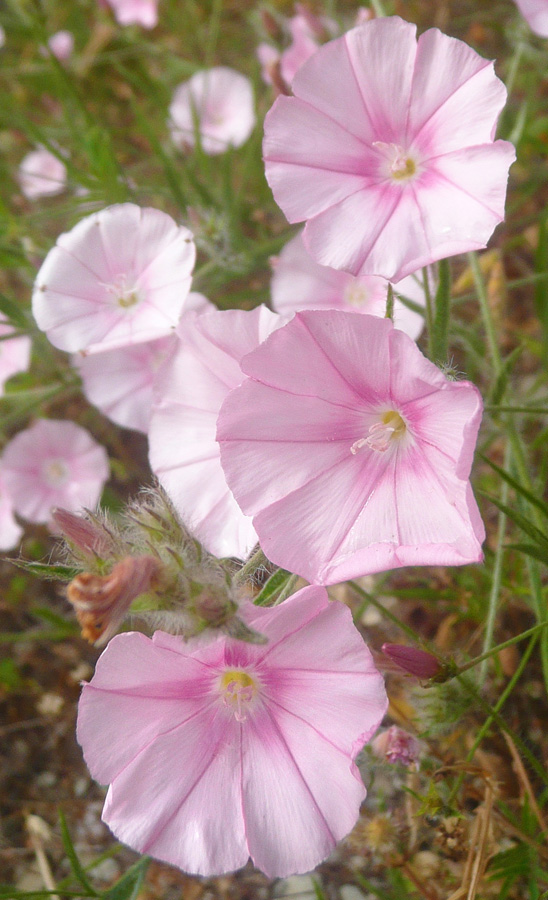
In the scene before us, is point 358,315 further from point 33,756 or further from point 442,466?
point 33,756

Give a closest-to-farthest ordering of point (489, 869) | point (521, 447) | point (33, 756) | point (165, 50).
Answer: point (489, 869), point (521, 447), point (33, 756), point (165, 50)

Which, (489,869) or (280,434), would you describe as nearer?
(280,434)

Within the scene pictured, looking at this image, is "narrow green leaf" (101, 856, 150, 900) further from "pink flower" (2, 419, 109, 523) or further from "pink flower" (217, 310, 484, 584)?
"pink flower" (2, 419, 109, 523)

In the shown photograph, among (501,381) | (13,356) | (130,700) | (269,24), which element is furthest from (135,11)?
(130,700)

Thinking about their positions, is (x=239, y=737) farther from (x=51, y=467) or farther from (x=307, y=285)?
(x=51, y=467)

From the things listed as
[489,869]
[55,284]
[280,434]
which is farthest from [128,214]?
[489,869]

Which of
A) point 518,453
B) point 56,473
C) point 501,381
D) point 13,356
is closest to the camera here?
point 501,381
